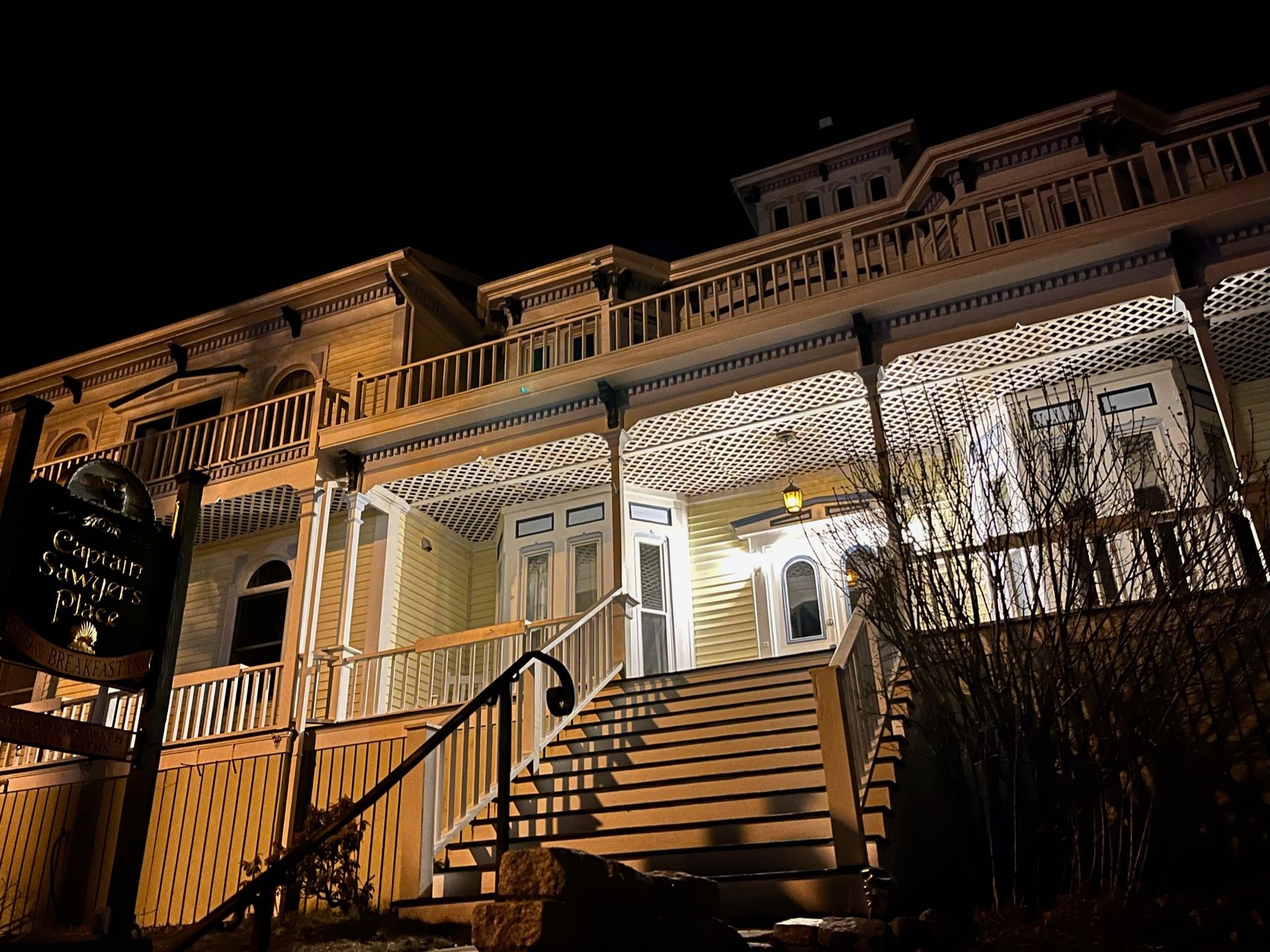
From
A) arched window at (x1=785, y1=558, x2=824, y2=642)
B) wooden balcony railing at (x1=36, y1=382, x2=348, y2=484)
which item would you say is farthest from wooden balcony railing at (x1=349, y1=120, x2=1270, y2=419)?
arched window at (x1=785, y1=558, x2=824, y2=642)

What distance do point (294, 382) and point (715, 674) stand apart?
1037cm

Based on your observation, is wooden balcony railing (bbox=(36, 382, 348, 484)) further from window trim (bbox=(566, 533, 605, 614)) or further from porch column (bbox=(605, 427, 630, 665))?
porch column (bbox=(605, 427, 630, 665))

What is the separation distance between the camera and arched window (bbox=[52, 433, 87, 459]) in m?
19.1

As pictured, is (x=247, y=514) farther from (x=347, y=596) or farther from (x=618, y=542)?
(x=618, y=542)

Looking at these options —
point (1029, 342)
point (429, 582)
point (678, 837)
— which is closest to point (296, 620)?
point (429, 582)

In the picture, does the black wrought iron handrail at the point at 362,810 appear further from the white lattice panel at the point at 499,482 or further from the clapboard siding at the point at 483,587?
the clapboard siding at the point at 483,587

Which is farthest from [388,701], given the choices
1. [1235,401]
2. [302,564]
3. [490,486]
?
[1235,401]

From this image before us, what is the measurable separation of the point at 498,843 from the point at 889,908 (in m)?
2.40

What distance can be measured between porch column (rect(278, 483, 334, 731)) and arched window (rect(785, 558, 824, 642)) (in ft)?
20.1

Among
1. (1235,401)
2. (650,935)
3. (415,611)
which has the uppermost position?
(1235,401)

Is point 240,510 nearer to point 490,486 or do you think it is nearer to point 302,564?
point 302,564

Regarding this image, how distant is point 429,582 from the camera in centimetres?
1495

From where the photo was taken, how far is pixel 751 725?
345 inches

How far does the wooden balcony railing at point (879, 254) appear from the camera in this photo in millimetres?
10242
